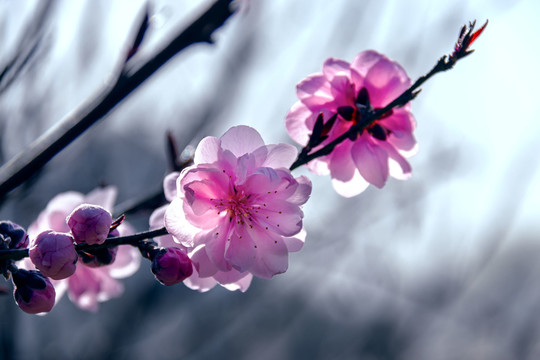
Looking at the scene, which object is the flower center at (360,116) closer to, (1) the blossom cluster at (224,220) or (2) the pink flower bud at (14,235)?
(1) the blossom cluster at (224,220)

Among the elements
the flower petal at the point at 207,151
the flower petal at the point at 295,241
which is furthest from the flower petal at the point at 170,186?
the flower petal at the point at 295,241

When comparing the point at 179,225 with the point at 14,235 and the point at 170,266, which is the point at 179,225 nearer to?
the point at 170,266

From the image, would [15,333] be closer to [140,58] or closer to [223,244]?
[140,58]

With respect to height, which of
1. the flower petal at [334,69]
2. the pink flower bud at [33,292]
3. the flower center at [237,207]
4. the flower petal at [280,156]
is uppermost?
the flower petal at [334,69]

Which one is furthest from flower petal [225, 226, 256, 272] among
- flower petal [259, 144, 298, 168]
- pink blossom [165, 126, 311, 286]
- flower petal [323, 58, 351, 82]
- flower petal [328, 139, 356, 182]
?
flower petal [323, 58, 351, 82]

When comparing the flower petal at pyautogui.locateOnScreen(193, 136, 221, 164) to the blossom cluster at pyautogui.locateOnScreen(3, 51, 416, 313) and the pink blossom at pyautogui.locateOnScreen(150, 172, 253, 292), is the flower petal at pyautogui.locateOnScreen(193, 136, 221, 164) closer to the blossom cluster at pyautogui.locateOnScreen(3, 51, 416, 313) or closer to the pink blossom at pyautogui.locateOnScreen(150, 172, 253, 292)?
the blossom cluster at pyautogui.locateOnScreen(3, 51, 416, 313)

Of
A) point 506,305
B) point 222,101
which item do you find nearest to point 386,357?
point 506,305
